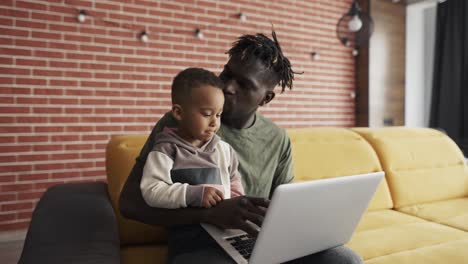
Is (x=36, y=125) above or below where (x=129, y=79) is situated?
below

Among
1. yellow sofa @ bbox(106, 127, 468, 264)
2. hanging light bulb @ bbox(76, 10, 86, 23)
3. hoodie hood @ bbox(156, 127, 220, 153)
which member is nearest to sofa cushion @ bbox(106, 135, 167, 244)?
yellow sofa @ bbox(106, 127, 468, 264)

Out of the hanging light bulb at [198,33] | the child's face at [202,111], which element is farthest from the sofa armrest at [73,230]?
the hanging light bulb at [198,33]

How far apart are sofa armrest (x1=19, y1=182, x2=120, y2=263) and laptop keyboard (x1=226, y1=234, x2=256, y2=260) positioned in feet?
1.12

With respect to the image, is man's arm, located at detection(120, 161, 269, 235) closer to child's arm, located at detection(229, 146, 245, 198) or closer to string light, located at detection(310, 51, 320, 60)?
child's arm, located at detection(229, 146, 245, 198)

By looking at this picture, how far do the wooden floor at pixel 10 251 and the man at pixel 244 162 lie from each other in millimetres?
1707

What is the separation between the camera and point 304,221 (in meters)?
0.94

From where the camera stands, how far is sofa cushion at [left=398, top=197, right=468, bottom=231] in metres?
1.86

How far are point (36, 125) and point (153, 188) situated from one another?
203 centimetres

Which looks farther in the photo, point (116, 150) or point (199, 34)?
point (199, 34)

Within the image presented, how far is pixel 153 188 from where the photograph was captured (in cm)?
106

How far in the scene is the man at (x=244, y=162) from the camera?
Result: 41.0 inches

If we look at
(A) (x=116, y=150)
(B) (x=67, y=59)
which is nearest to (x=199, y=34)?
(B) (x=67, y=59)

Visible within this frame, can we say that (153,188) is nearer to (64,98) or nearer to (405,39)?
(64,98)

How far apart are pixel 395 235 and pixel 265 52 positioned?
0.98 metres
